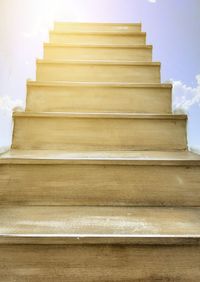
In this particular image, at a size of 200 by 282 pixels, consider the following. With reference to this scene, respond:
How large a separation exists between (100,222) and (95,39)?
5.62 feet

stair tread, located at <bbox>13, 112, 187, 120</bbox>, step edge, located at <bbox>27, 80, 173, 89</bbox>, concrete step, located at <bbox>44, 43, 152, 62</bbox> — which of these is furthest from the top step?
stair tread, located at <bbox>13, 112, 187, 120</bbox>

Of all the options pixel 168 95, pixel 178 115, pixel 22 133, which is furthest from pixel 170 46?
pixel 22 133

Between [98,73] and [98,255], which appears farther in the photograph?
[98,73]

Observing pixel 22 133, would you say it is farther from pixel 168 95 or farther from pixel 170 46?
pixel 170 46

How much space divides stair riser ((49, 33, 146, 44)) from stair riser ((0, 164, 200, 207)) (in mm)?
1435

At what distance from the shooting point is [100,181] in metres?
Result: 0.87

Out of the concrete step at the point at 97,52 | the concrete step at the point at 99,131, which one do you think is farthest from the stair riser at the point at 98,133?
the concrete step at the point at 97,52

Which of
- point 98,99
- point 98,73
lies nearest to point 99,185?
point 98,99

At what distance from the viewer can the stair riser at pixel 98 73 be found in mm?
1576

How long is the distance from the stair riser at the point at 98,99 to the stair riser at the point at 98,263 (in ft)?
2.83

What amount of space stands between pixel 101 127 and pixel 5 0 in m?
2.20

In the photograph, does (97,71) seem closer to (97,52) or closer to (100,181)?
(97,52)

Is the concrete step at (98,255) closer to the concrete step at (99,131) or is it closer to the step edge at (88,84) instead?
the concrete step at (99,131)

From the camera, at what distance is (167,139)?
1146 millimetres
